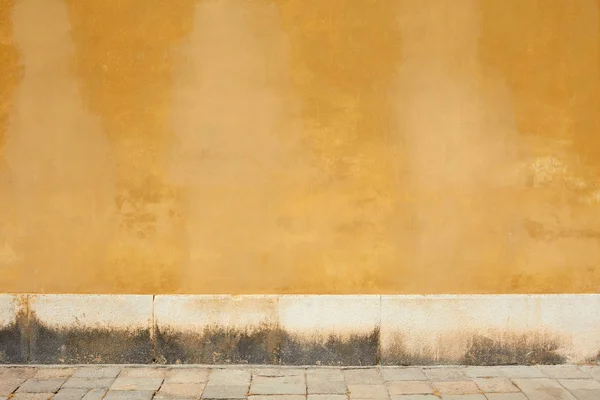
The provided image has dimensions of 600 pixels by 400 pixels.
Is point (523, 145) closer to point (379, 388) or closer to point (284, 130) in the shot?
point (284, 130)

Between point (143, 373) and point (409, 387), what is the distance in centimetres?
213

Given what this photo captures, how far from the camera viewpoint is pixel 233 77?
13.9 feet

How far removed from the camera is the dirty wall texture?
421cm

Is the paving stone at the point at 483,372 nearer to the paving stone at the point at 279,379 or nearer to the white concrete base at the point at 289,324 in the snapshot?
the white concrete base at the point at 289,324

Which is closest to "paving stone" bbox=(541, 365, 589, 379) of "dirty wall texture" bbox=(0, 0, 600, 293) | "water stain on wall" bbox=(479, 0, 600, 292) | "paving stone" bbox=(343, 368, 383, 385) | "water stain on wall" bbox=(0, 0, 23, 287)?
"water stain on wall" bbox=(479, 0, 600, 292)

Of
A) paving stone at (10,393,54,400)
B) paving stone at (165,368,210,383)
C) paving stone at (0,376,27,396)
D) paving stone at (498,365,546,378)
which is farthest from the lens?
paving stone at (498,365,546,378)

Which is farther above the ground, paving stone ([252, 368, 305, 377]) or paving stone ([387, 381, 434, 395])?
paving stone ([252, 368, 305, 377])

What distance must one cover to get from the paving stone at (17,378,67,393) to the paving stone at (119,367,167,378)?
458 millimetres

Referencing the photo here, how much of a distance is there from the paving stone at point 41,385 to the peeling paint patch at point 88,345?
11.8 inches

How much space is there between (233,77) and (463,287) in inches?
104

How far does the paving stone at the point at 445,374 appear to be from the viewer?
13.2ft

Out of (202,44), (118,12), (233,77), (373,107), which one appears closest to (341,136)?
(373,107)

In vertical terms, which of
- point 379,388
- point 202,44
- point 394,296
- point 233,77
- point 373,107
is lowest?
point 379,388

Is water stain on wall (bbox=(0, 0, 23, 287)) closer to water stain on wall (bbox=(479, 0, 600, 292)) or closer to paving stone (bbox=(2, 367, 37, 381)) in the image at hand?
paving stone (bbox=(2, 367, 37, 381))
